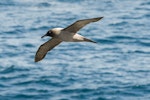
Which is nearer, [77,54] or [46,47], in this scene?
[46,47]

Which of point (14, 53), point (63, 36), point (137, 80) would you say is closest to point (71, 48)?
point (14, 53)

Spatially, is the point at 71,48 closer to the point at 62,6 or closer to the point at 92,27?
the point at 92,27

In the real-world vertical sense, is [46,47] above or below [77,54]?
below

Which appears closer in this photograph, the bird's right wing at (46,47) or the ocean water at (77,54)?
the bird's right wing at (46,47)

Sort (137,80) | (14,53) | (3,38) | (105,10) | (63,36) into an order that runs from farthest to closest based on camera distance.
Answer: (105,10) < (3,38) < (14,53) < (137,80) < (63,36)

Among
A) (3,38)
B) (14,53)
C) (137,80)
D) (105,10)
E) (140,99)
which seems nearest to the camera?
(140,99)

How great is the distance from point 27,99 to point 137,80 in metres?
10.6

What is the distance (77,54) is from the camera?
5966 cm

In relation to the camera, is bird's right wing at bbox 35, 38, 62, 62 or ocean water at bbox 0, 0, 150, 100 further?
ocean water at bbox 0, 0, 150, 100

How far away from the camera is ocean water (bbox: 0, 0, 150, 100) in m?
51.3

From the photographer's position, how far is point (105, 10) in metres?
73.6

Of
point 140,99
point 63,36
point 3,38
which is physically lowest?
point 140,99

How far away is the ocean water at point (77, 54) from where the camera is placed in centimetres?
5134

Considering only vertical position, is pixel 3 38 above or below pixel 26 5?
below
